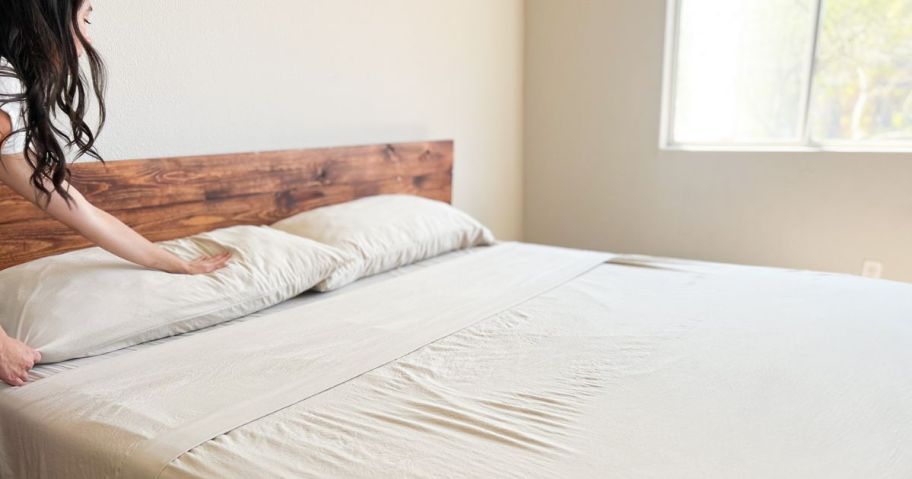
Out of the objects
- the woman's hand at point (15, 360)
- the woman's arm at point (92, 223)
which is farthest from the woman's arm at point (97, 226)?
the woman's hand at point (15, 360)

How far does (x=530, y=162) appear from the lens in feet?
12.1

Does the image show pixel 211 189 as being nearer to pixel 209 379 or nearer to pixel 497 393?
pixel 209 379

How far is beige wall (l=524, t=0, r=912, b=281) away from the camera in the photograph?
9.29 feet

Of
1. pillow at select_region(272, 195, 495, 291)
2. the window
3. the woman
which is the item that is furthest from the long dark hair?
the window

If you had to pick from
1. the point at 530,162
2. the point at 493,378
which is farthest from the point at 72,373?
the point at 530,162

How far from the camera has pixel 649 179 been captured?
131 inches

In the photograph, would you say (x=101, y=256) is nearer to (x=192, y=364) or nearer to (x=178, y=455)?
(x=192, y=364)

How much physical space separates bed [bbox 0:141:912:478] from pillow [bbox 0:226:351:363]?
46 mm

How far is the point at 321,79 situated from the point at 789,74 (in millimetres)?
2059

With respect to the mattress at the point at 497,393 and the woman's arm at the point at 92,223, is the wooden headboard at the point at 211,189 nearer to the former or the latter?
the woman's arm at the point at 92,223

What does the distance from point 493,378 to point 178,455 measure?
0.58 metres

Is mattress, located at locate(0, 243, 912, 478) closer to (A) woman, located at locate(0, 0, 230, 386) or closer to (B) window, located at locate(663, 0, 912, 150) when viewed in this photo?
(A) woman, located at locate(0, 0, 230, 386)

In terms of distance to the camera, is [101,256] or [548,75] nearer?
[101,256]

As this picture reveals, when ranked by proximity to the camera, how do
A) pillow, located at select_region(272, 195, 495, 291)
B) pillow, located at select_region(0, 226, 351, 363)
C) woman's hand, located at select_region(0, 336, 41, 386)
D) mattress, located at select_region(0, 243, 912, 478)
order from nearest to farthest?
mattress, located at select_region(0, 243, 912, 478), woman's hand, located at select_region(0, 336, 41, 386), pillow, located at select_region(0, 226, 351, 363), pillow, located at select_region(272, 195, 495, 291)
